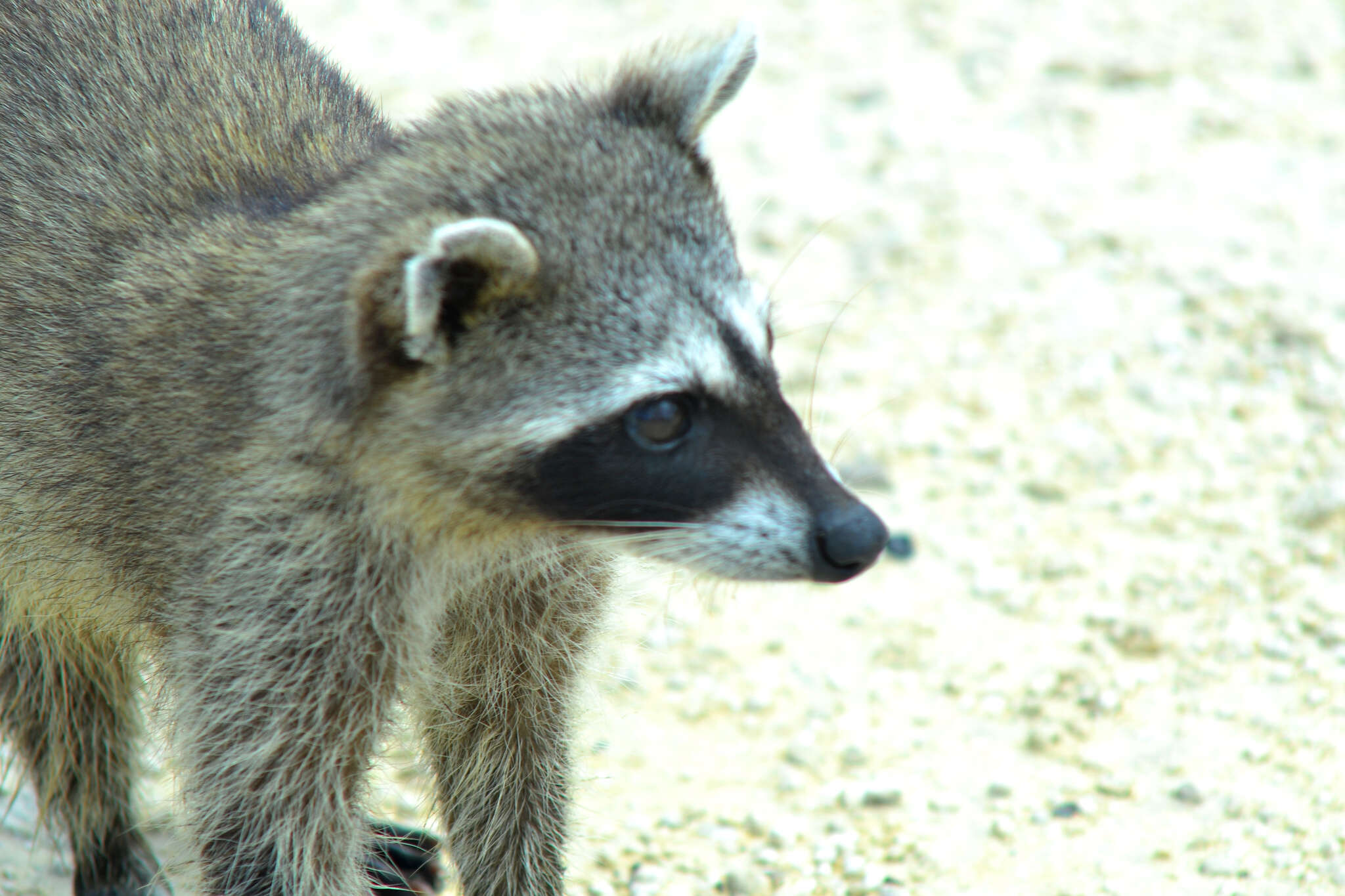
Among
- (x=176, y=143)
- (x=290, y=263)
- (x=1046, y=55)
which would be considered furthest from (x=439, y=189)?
(x=1046, y=55)

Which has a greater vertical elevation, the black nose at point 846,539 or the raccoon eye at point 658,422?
the raccoon eye at point 658,422

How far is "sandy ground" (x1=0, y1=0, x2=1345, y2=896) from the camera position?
15.1 ft

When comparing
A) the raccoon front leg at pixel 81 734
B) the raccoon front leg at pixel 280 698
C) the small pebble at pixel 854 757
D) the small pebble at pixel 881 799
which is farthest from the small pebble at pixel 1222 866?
the raccoon front leg at pixel 81 734

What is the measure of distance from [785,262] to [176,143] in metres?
4.03

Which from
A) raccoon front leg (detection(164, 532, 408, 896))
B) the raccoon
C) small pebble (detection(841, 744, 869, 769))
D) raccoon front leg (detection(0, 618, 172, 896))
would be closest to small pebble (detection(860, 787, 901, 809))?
small pebble (detection(841, 744, 869, 769))

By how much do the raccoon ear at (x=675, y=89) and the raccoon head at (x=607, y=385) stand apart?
30 centimetres

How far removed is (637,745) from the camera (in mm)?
5117

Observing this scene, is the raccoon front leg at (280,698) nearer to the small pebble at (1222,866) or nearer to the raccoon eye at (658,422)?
the raccoon eye at (658,422)

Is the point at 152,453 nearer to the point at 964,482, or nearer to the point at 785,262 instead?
the point at 964,482

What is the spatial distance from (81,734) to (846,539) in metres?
2.57

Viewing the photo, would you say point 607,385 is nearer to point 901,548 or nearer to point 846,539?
point 846,539

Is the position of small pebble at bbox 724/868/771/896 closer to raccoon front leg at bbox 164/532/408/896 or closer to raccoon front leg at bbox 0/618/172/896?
raccoon front leg at bbox 164/532/408/896

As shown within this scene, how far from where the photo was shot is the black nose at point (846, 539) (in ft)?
10.5

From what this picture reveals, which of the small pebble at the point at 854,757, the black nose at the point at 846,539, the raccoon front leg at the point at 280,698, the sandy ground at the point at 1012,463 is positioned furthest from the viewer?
the small pebble at the point at 854,757
